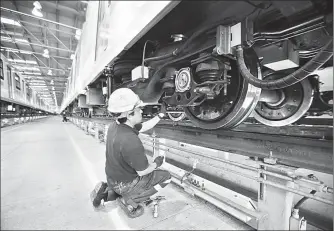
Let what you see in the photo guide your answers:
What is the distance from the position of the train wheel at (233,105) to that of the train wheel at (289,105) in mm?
785

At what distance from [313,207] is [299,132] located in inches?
26.3

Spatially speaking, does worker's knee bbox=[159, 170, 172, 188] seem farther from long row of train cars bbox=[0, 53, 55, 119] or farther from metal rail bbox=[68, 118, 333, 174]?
long row of train cars bbox=[0, 53, 55, 119]

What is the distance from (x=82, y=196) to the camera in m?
1.66

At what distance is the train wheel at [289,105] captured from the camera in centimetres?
222

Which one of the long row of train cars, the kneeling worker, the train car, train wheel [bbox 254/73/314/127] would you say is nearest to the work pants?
the kneeling worker

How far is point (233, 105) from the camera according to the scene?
1.68 metres

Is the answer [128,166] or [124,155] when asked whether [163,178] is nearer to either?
[128,166]

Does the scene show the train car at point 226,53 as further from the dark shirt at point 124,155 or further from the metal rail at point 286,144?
the dark shirt at point 124,155

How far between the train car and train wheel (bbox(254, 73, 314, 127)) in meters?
0.01

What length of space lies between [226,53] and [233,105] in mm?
674

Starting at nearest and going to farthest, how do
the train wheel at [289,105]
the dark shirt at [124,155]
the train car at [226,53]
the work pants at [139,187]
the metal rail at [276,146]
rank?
the train car at [226,53] < the metal rail at [276,146] < the dark shirt at [124,155] < the work pants at [139,187] < the train wheel at [289,105]

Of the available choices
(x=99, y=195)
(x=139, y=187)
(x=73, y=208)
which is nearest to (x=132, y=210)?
(x=139, y=187)

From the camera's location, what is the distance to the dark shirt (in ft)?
4.43

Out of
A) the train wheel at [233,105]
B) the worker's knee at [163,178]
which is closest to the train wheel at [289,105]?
the train wheel at [233,105]
